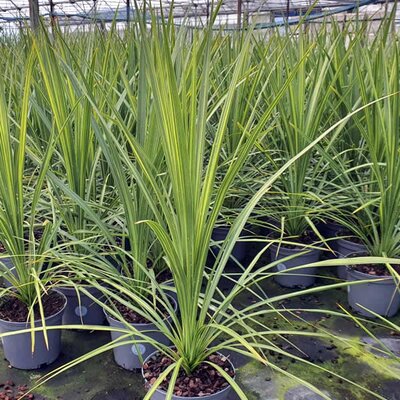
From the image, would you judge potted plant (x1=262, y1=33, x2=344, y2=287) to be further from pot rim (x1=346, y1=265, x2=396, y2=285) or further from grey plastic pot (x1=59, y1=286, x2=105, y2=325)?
grey plastic pot (x1=59, y1=286, x2=105, y2=325)

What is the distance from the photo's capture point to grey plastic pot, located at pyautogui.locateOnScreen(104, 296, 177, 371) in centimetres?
124

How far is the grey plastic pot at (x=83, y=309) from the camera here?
145 cm

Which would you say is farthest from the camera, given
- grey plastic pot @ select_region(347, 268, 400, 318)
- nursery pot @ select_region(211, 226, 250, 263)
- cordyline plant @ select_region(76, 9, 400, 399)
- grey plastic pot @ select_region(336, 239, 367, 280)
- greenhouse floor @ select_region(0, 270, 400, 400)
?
nursery pot @ select_region(211, 226, 250, 263)

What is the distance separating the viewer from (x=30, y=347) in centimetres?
129

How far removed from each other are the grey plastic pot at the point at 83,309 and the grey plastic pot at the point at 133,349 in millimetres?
190

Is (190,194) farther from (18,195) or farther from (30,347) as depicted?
(30,347)

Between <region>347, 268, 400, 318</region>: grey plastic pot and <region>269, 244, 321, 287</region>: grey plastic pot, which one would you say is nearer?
<region>347, 268, 400, 318</region>: grey plastic pot

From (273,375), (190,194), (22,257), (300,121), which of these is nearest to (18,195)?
(22,257)

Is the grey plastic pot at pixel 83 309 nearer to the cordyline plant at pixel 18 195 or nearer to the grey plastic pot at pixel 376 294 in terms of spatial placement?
the cordyline plant at pixel 18 195

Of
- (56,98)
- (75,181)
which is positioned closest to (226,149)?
(75,181)

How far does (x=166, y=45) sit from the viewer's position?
0.80 m

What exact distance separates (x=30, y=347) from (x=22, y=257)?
10.3 inches

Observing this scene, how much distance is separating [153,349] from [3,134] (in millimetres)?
691

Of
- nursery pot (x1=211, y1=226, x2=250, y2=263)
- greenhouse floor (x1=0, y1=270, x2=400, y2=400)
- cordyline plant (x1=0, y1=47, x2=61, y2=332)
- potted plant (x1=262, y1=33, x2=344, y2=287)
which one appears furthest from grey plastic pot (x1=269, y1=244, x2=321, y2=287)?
cordyline plant (x1=0, y1=47, x2=61, y2=332)
